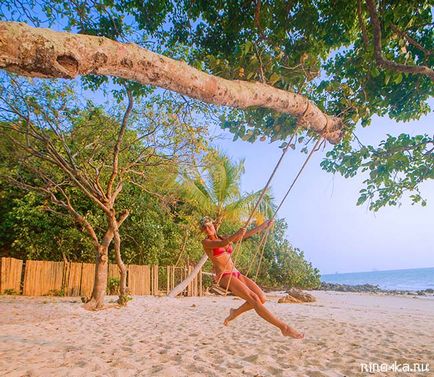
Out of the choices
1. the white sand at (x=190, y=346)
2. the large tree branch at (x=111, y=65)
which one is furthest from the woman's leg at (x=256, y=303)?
the large tree branch at (x=111, y=65)

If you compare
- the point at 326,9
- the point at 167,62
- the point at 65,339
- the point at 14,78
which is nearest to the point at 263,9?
the point at 326,9

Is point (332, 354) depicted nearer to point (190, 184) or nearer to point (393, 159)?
point (393, 159)

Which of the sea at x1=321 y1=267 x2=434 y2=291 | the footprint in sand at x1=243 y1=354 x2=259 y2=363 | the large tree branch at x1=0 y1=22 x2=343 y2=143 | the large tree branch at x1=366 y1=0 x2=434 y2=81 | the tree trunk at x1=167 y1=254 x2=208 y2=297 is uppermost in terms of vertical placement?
the large tree branch at x1=366 y1=0 x2=434 y2=81

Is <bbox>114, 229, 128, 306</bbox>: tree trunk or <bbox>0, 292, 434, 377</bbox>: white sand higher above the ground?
<bbox>114, 229, 128, 306</bbox>: tree trunk

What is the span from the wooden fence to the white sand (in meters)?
2.92

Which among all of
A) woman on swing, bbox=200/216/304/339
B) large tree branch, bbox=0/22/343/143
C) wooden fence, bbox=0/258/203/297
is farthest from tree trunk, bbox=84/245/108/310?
large tree branch, bbox=0/22/343/143

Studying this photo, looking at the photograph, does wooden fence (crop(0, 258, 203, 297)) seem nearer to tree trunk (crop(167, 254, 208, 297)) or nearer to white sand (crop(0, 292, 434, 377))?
tree trunk (crop(167, 254, 208, 297))

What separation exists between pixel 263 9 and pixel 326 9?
2.24 ft

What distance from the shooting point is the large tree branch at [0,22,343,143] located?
1.63 metres

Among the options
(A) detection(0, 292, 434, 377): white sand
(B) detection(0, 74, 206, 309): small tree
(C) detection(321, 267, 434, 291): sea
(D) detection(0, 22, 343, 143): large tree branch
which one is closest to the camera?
(D) detection(0, 22, 343, 143): large tree branch

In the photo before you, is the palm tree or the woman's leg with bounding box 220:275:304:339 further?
the palm tree

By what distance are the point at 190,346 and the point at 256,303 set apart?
1210 millimetres

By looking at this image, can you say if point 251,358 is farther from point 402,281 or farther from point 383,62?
point 402,281

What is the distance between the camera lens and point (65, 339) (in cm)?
445
